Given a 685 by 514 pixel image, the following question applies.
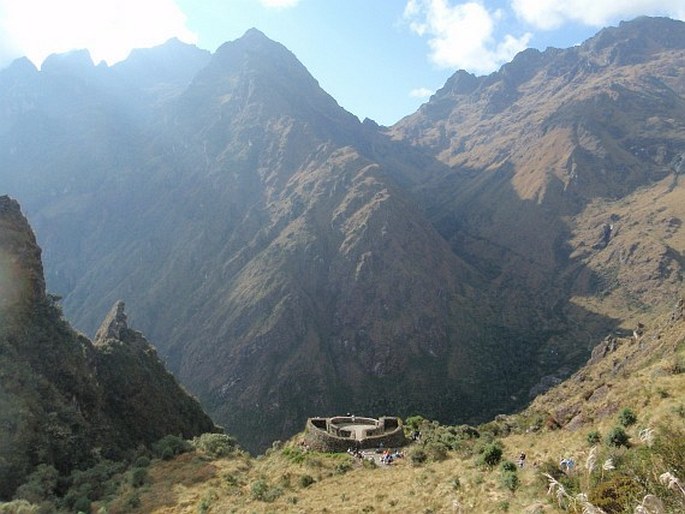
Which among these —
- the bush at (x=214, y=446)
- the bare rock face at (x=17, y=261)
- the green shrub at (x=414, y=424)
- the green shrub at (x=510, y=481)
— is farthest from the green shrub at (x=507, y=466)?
the bare rock face at (x=17, y=261)

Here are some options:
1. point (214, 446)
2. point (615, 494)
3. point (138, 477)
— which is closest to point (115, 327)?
point (214, 446)

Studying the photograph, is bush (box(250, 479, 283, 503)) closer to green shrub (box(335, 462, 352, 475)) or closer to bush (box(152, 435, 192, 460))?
green shrub (box(335, 462, 352, 475))

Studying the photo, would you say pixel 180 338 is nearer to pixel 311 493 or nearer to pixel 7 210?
pixel 7 210

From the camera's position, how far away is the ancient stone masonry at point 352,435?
39.4 metres

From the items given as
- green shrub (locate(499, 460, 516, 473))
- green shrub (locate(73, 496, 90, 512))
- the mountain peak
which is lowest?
green shrub (locate(73, 496, 90, 512))

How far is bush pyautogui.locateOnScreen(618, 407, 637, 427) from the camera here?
23375mm

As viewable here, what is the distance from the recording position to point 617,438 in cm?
2170

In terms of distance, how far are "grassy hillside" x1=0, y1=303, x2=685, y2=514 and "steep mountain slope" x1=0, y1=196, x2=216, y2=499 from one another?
18.8 ft

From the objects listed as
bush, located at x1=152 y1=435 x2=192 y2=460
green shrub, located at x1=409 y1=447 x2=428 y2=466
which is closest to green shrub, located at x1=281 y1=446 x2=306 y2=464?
bush, located at x1=152 y1=435 x2=192 y2=460

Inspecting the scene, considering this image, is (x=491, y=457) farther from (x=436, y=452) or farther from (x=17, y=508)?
(x=17, y=508)

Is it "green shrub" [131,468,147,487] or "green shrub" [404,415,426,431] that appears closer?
"green shrub" [131,468,147,487]

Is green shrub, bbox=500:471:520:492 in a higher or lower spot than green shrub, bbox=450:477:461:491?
Answer: higher

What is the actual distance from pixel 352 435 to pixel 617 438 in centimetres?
2254

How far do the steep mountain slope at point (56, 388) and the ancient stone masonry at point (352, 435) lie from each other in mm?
15454
